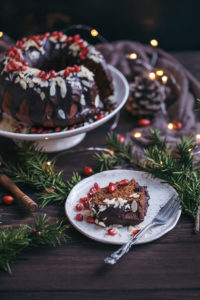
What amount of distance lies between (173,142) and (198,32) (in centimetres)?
109

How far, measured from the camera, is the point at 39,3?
2.73m

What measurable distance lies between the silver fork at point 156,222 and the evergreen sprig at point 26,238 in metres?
0.21

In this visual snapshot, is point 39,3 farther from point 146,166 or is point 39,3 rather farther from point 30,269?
point 30,269

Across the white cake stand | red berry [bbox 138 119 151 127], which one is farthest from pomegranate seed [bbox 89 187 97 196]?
red berry [bbox 138 119 151 127]

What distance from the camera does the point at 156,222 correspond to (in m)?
1.59

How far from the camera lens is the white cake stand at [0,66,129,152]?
1.91 meters

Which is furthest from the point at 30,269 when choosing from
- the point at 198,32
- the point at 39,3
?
the point at 198,32

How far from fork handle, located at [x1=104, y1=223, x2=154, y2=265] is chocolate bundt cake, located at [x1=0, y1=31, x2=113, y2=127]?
64cm

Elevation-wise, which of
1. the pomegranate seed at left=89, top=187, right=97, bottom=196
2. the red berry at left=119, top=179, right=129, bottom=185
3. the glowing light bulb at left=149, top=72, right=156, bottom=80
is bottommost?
the pomegranate seed at left=89, top=187, right=97, bottom=196

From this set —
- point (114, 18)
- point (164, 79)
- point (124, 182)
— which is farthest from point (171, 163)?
point (114, 18)

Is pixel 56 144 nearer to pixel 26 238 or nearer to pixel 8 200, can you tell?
pixel 8 200

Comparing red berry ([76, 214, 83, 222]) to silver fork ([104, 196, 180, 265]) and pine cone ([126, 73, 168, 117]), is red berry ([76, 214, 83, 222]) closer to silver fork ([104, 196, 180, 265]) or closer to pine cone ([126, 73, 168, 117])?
silver fork ([104, 196, 180, 265])

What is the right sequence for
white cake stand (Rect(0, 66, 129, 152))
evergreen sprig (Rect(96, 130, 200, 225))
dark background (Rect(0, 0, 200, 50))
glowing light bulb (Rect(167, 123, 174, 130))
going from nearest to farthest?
evergreen sprig (Rect(96, 130, 200, 225)) < white cake stand (Rect(0, 66, 129, 152)) < glowing light bulb (Rect(167, 123, 174, 130)) < dark background (Rect(0, 0, 200, 50))

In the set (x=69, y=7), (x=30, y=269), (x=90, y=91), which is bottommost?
(x=30, y=269)
